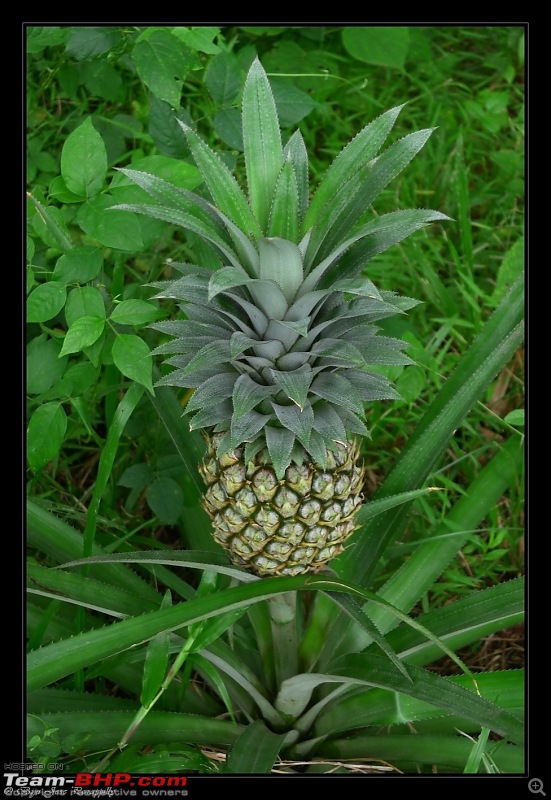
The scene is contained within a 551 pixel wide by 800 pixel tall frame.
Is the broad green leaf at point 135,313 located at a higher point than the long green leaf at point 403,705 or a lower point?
higher

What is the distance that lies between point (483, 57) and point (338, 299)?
2.05m

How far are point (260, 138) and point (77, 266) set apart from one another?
0.53 metres

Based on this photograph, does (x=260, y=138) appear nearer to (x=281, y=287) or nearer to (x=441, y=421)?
(x=281, y=287)

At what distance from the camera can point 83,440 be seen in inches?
83.0

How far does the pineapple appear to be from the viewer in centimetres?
113

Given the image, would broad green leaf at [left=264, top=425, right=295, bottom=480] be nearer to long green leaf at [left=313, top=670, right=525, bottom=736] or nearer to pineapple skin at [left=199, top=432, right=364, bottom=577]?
pineapple skin at [left=199, top=432, right=364, bottom=577]

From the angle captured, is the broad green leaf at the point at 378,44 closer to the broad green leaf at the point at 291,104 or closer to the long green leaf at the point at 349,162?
the broad green leaf at the point at 291,104

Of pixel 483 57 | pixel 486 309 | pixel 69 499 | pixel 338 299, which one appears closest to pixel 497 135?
pixel 483 57

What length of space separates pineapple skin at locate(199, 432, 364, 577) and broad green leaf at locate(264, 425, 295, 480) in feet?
0.18

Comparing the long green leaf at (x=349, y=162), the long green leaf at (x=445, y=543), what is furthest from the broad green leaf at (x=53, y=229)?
the long green leaf at (x=445, y=543)

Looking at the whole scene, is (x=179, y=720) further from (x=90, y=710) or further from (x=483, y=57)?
(x=483, y=57)
